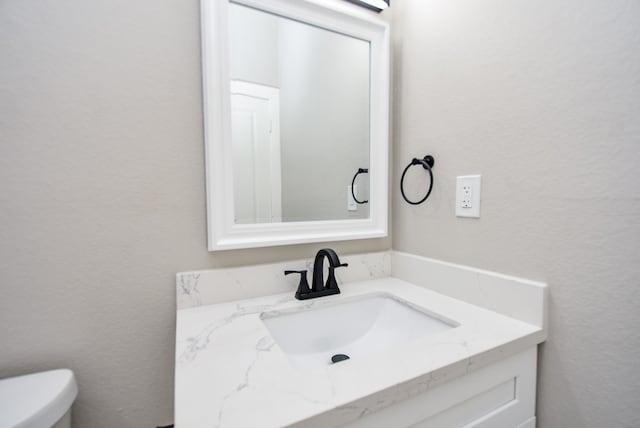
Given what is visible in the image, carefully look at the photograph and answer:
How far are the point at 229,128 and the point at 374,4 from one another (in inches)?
28.4

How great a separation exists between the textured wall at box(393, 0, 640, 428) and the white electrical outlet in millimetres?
20

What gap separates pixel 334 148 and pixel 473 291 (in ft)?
2.21

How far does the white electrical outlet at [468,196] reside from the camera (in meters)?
0.84

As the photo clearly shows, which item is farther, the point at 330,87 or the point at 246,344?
the point at 330,87

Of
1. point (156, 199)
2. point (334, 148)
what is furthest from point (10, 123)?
point (334, 148)

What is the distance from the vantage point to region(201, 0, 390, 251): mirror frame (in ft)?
2.72

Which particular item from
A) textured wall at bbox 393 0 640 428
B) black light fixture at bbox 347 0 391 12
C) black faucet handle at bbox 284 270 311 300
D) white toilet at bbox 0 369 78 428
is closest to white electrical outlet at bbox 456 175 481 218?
textured wall at bbox 393 0 640 428

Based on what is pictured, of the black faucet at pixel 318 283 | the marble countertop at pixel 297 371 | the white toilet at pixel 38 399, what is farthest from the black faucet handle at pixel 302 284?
the white toilet at pixel 38 399

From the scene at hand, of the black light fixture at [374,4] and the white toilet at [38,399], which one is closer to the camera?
the white toilet at [38,399]

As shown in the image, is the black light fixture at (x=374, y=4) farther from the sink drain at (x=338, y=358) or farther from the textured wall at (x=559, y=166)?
the sink drain at (x=338, y=358)

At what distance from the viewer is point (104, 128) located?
75cm

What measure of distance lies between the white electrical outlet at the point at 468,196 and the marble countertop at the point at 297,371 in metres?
0.29

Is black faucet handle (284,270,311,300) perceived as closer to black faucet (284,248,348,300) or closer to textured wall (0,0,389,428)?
black faucet (284,248,348,300)

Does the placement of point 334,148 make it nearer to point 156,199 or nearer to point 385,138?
point 385,138
